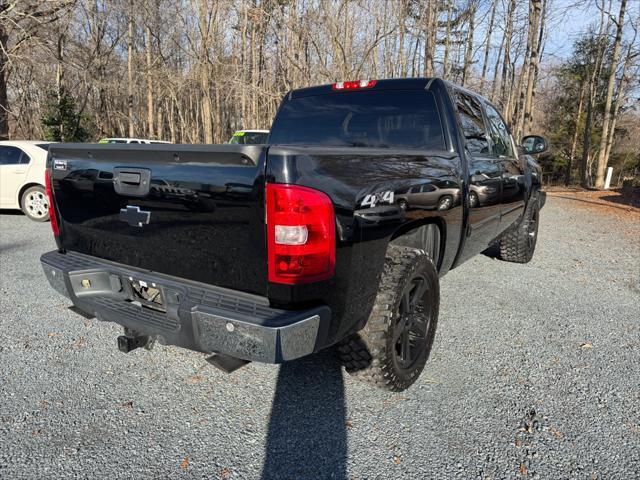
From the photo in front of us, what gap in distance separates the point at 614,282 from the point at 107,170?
5.46 metres

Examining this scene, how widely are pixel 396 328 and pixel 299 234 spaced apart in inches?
40.9

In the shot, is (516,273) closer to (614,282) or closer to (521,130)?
(614,282)

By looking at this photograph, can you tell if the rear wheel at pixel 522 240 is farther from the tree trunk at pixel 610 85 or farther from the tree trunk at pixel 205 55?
the tree trunk at pixel 205 55

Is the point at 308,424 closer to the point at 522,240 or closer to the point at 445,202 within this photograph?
the point at 445,202

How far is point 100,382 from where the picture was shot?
279 centimetres

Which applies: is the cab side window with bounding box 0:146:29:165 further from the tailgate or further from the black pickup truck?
the tailgate

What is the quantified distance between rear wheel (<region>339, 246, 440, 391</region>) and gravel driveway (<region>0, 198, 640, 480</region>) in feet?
0.60

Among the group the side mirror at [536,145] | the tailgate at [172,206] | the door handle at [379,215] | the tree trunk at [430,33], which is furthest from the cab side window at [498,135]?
the tree trunk at [430,33]

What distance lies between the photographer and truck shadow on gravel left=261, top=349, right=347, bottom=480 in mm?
2105

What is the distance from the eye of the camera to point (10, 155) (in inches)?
319

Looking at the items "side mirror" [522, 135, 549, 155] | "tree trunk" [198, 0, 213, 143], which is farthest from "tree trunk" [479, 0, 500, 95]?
"side mirror" [522, 135, 549, 155]

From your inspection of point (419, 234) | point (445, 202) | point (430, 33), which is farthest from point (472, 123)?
point (430, 33)

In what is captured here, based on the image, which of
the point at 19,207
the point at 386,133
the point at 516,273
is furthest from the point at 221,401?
the point at 19,207

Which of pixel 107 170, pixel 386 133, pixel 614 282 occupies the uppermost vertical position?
pixel 386 133
